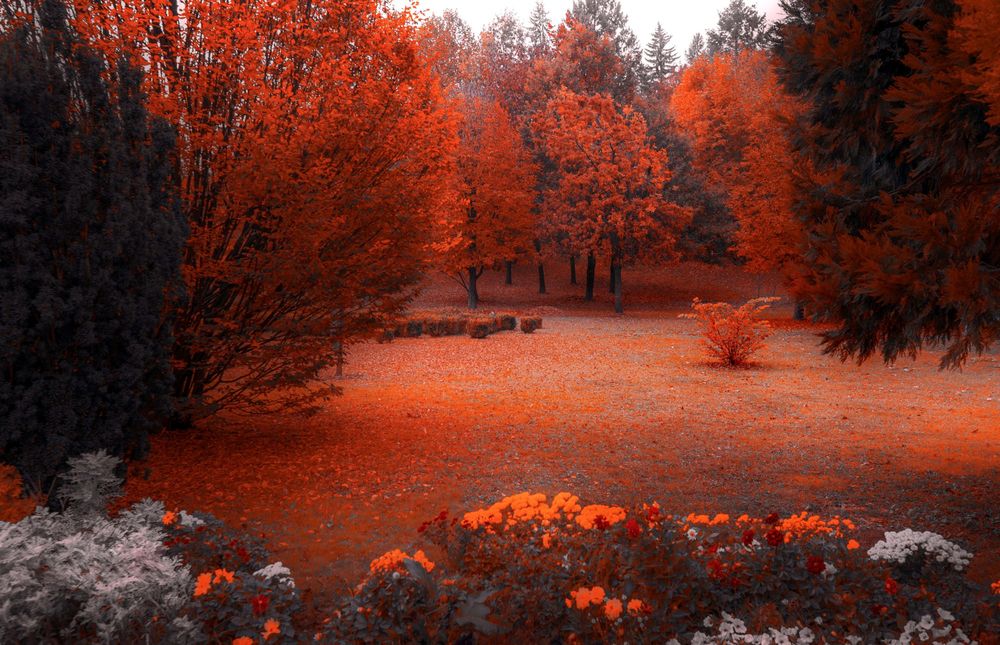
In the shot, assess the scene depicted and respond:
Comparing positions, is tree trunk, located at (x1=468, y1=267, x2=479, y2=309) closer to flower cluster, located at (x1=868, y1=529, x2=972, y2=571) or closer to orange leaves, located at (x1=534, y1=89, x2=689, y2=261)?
orange leaves, located at (x1=534, y1=89, x2=689, y2=261)

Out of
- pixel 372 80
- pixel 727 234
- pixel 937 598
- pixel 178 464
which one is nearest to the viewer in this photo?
pixel 937 598

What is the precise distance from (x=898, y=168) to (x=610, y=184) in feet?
73.6

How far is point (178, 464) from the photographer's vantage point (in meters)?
6.67

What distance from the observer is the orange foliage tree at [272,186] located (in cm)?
646

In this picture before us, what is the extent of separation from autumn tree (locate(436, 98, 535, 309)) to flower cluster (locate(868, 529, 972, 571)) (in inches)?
948

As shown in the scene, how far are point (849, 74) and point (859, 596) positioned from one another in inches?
142

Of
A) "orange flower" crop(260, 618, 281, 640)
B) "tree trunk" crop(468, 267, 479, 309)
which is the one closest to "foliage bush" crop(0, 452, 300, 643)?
"orange flower" crop(260, 618, 281, 640)

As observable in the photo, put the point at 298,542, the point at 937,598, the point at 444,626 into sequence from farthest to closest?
the point at 298,542 → the point at 937,598 → the point at 444,626

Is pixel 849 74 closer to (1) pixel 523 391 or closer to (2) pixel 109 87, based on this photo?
(2) pixel 109 87

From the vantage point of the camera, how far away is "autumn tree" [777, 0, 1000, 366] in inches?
158

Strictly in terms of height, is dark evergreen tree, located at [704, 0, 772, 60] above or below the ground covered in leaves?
above

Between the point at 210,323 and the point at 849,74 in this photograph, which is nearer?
the point at 849,74

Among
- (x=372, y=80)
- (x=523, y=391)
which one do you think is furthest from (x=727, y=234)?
(x=372, y=80)

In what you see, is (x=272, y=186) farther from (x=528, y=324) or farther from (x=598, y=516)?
(x=528, y=324)
